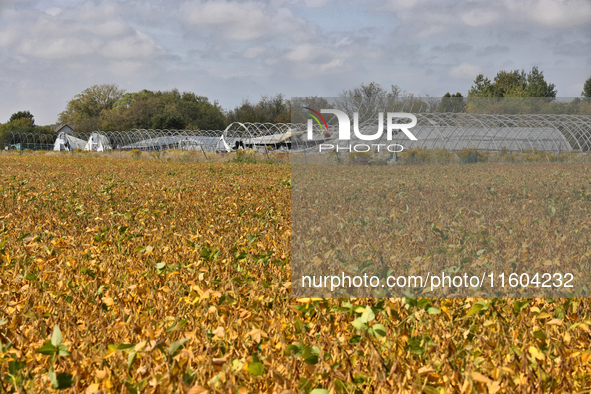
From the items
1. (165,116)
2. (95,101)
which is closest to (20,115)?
(95,101)

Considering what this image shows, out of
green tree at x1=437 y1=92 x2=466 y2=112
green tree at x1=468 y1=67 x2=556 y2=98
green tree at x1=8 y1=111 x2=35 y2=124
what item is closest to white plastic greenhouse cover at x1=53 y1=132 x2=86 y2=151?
green tree at x1=8 y1=111 x2=35 y2=124

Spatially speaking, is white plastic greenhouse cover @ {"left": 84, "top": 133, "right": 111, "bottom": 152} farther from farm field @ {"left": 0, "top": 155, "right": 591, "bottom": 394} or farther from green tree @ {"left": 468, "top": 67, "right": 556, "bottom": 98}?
farm field @ {"left": 0, "top": 155, "right": 591, "bottom": 394}

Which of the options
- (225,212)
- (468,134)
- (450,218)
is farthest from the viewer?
(468,134)

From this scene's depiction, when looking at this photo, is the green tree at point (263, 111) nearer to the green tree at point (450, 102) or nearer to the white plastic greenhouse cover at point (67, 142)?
the white plastic greenhouse cover at point (67, 142)

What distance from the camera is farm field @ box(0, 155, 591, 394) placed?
6.05 ft

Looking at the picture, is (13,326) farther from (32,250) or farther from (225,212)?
(225,212)

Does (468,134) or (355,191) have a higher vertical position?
(468,134)

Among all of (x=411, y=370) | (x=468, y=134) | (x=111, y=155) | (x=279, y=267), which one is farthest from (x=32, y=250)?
(x=111, y=155)

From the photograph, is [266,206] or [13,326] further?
[266,206]

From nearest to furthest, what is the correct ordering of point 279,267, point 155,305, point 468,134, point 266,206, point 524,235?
point 155,305, point 279,267, point 524,235, point 266,206, point 468,134

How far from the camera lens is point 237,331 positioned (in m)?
2.46

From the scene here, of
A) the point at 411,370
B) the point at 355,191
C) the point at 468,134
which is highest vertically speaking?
the point at 468,134

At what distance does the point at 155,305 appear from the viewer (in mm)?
2922

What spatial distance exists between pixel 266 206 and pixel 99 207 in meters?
2.56
